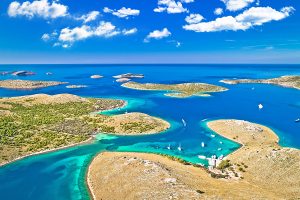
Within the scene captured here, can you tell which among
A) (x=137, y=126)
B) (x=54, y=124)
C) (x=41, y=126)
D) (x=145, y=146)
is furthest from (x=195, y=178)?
(x=41, y=126)

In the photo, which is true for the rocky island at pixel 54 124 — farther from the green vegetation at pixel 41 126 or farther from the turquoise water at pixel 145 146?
the turquoise water at pixel 145 146

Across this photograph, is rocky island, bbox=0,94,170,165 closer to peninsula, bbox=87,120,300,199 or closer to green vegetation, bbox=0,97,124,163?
green vegetation, bbox=0,97,124,163

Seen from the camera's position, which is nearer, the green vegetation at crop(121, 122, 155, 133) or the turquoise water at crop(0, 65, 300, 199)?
the turquoise water at crop(0, 65, 300, 199)

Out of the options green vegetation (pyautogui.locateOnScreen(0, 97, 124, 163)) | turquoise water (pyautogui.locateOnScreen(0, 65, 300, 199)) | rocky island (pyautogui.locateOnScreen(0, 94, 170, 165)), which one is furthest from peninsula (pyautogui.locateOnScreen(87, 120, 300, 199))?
rocky island (pyautogui.locateOnScreen(0, 94, 170, 165))

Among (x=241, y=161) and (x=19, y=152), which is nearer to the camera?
(x=241, y=161)

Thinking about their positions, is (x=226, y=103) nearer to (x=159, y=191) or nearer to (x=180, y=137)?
(x=180, y=137)

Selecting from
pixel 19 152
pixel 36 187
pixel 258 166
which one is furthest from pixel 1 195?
pixel 258 166

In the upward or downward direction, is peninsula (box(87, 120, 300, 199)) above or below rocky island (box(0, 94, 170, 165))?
below
